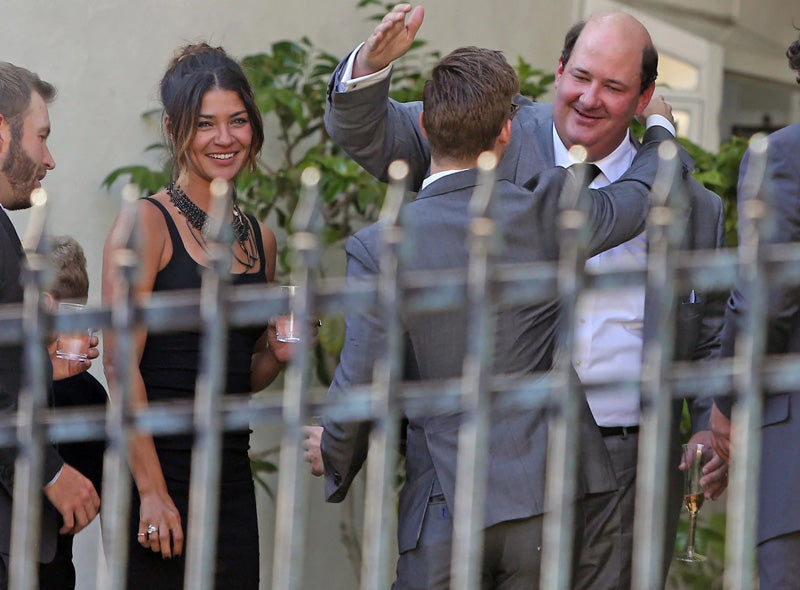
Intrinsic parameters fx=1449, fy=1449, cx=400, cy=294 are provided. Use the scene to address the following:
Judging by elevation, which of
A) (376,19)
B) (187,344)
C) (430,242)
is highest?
(376,19)

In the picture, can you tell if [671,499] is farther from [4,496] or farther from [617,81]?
[4,496]

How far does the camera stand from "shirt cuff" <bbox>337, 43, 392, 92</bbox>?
3.37m

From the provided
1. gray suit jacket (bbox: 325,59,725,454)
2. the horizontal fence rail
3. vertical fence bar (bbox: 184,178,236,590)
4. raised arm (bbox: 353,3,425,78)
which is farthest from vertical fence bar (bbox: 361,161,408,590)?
gray suit jacket (bbox: 325,59,725,454)

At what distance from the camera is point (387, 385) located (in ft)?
6.48

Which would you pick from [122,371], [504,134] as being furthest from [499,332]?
[122,371]

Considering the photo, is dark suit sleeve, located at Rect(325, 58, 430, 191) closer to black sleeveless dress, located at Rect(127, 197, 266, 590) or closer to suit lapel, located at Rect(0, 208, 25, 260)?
black sleeveless dress, located at Rect(127, 197, 266, 590)

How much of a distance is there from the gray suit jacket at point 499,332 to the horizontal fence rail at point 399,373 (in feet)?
2.95

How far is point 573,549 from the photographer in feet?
10.1

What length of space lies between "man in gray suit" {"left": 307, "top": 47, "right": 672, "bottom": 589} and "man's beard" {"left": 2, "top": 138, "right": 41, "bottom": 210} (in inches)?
32.2

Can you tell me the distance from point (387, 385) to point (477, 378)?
0.12 metres

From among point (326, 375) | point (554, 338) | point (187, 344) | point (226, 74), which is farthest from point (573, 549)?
point (326, 375)

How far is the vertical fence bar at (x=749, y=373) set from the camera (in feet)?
6.31

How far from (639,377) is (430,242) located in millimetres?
1002

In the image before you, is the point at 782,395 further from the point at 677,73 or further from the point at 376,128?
the point at 677,73
